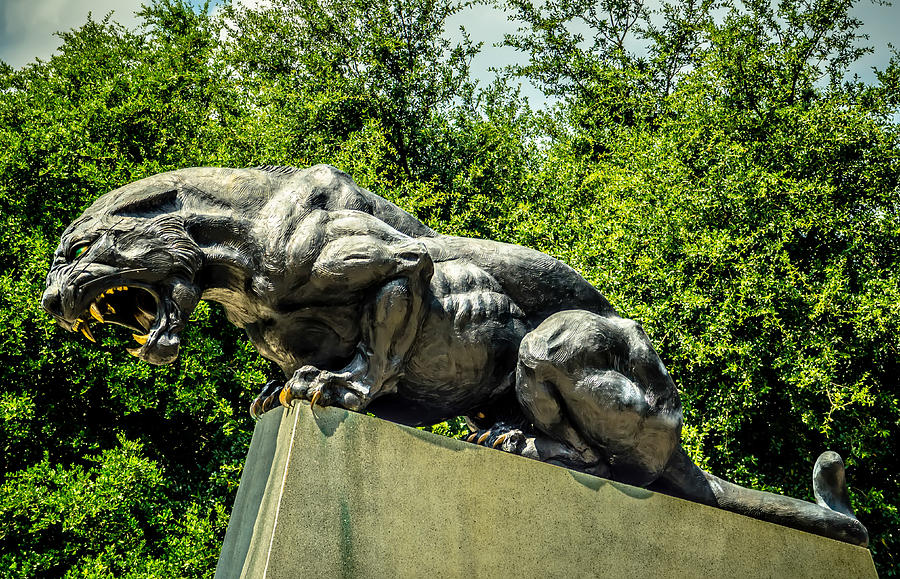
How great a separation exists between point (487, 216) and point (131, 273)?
1201 centimetres

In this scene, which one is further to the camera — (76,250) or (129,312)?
(129,312)

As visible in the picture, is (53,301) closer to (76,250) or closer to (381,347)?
(76,250)

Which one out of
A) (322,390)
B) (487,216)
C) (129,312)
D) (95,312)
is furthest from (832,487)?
(487,216)

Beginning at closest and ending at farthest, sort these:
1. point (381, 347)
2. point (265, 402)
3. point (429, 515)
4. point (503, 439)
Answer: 1. point (429, 515)
2. point (381, 347)
3. point (265, 402)
4. point (503, 439)

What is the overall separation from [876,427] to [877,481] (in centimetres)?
128

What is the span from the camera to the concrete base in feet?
10.5

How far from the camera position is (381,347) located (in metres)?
3.78

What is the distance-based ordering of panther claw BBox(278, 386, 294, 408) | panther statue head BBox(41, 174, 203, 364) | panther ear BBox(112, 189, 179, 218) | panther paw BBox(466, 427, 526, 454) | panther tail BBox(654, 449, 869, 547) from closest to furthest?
panther claw BBox(278, 386, 294, 408)
panther statue head BBox(41, 174, 203, 364)
panther ear BBox(112, 189, 179, 218)
panther paw BBox(466, 427, 526, 454)
panther tail BBox(654, 449, 869, 547)

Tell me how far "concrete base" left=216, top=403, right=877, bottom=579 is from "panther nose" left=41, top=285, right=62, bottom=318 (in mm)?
960

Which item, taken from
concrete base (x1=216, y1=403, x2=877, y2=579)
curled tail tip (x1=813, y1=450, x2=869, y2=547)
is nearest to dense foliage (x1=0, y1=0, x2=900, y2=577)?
curled tail tip (x1=813, y1=450, x2=869, y2=547)

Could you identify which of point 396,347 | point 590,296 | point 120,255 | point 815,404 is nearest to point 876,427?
point 815,404

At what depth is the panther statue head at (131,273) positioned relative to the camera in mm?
3596

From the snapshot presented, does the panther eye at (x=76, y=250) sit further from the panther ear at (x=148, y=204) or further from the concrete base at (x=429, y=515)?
the concrete base at (x=429, y=515)

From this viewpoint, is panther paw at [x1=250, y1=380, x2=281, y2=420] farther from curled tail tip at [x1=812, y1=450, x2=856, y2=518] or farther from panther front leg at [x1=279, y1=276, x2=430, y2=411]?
curled tail tip at [x1=812, y1=450, x2=856, y2=518]
